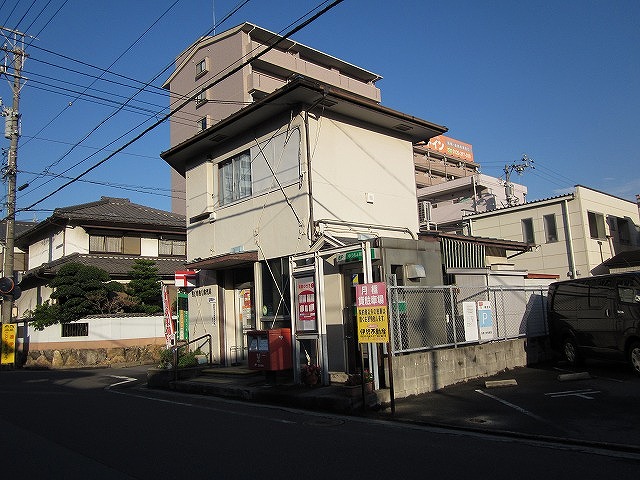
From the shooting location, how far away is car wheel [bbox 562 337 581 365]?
516 inches

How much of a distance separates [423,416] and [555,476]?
3496 mm

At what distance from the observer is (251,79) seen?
3828 centimetres

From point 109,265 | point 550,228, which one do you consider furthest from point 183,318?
point 550,228

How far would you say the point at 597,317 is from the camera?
39.9 ft

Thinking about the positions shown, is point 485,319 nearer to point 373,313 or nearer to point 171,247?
point 373,313

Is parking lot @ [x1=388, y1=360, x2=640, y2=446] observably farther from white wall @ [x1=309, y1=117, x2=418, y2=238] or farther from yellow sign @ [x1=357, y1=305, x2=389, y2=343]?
white wall @ [x1=309, y1=117, x2=418, y2=238]

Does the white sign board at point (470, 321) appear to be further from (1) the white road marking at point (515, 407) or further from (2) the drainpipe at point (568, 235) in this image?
(2) the drainpipe at point (568, 235)

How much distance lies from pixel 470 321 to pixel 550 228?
16614mm

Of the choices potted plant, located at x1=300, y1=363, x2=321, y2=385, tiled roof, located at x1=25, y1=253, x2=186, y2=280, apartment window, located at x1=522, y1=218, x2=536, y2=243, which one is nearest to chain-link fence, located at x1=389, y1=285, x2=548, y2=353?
potted plant, located at x1=300, y1=363, x2=321, y2=385

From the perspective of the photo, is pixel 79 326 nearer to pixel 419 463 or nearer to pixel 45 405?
pixel 45 405

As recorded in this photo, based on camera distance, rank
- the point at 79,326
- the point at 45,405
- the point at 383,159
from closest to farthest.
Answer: the point at 45,405
the point at 383,159
the point at 79,326

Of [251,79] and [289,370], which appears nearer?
[289,370]

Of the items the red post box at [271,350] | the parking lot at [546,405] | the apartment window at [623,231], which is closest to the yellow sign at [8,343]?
the red post box at [271,350]

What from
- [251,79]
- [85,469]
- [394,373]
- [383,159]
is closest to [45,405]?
[85,469]
